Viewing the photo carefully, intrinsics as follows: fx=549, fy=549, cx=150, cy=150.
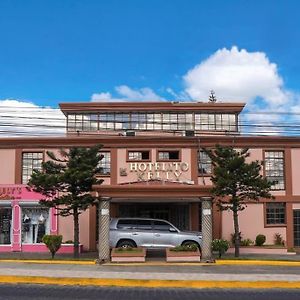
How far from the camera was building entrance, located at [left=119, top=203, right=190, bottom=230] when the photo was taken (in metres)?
32.6

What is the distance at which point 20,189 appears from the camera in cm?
3138

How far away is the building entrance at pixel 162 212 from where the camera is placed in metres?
32.6

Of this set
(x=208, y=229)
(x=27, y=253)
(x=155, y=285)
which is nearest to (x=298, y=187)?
(x=208, y=229)

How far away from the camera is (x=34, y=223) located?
3172 cm

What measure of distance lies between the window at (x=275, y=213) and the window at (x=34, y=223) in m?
13.1

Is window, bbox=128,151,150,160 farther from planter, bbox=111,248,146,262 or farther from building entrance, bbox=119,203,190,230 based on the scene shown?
planter, bbox=111,248,146,262

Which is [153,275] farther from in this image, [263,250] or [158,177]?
[158,177]

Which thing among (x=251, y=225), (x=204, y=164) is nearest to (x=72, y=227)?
(x=204, y=164)

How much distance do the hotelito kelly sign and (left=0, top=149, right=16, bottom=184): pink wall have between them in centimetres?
706

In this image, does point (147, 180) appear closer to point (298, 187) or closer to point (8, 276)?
point (298, 187)

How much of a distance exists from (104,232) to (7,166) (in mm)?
12004

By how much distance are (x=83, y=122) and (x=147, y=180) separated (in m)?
9.69

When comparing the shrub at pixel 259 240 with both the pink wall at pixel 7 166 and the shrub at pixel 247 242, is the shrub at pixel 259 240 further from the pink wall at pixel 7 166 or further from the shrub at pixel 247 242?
the pink wall at pixel 7 166

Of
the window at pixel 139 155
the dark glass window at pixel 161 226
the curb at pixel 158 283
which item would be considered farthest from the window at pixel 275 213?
the curb at pixel 158 283
